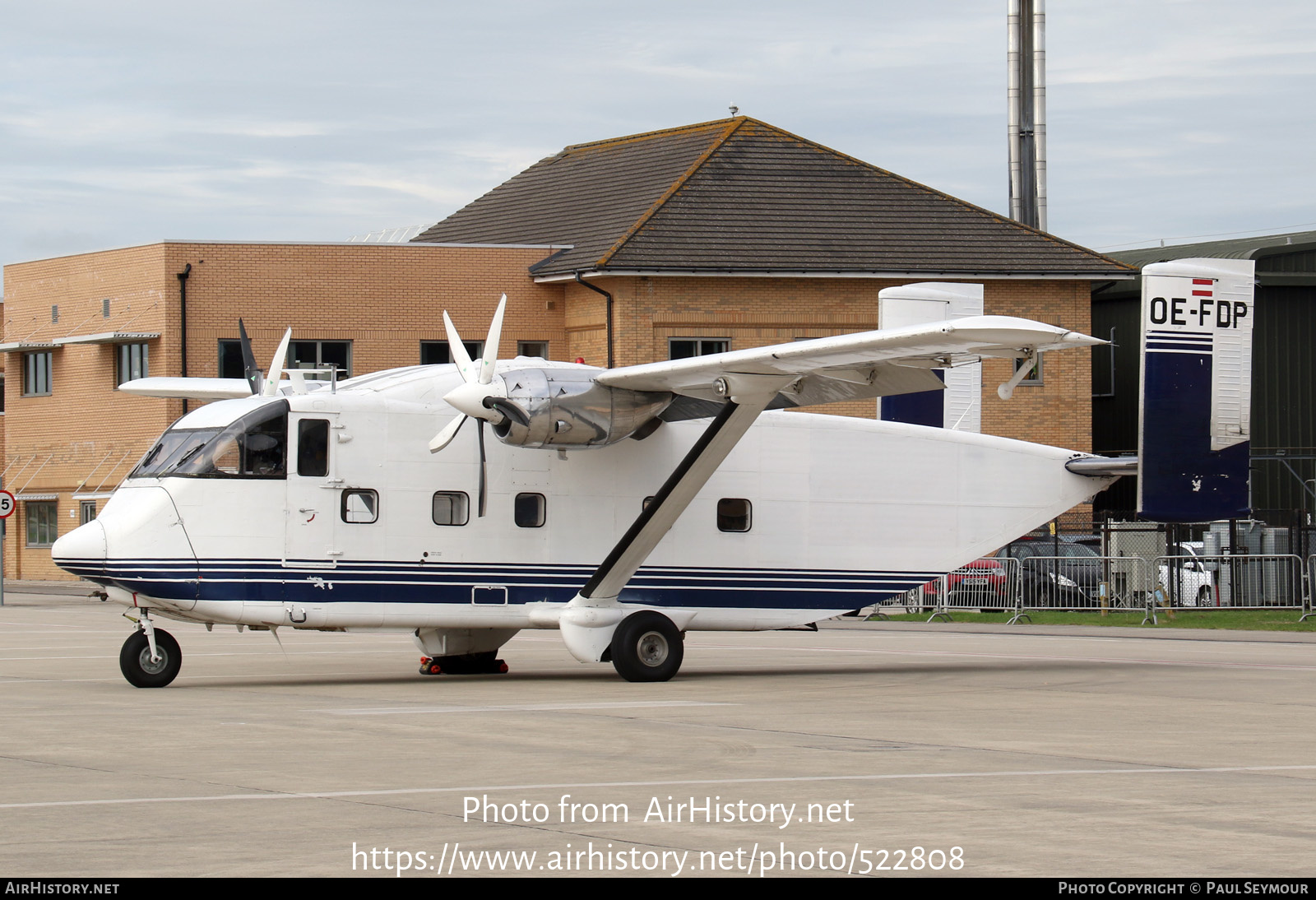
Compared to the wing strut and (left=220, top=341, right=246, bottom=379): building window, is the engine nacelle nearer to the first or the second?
the wing strut

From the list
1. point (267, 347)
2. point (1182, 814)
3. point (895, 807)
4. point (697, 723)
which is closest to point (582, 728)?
point (697, 723)

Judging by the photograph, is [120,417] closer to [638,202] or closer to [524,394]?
[638,202]

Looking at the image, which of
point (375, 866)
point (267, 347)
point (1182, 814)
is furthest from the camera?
point (267, 347)

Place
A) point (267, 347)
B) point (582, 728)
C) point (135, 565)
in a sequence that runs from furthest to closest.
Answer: point (267, 347) < point (135, 565) < point (582, 728)

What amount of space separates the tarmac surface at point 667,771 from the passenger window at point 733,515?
1761 mm

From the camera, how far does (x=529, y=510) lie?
17719 millimetres

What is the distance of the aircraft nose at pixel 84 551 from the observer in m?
15.9

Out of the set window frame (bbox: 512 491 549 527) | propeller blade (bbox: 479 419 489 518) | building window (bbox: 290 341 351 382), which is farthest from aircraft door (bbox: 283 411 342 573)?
building window (bbox: 290 341 351 382)

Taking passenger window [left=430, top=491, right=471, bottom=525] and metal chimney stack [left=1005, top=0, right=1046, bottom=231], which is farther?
metal chimney stack [left=1005, top=0, right=1046, bottom=231]

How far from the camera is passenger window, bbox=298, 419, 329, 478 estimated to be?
16781 mm

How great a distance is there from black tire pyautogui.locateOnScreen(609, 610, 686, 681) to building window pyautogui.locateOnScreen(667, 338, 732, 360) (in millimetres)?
24408

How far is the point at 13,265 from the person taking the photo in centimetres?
4838

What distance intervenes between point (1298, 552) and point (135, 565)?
2328 cm

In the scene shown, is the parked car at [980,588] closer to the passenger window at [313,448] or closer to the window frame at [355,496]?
the window frame at [355,496]
